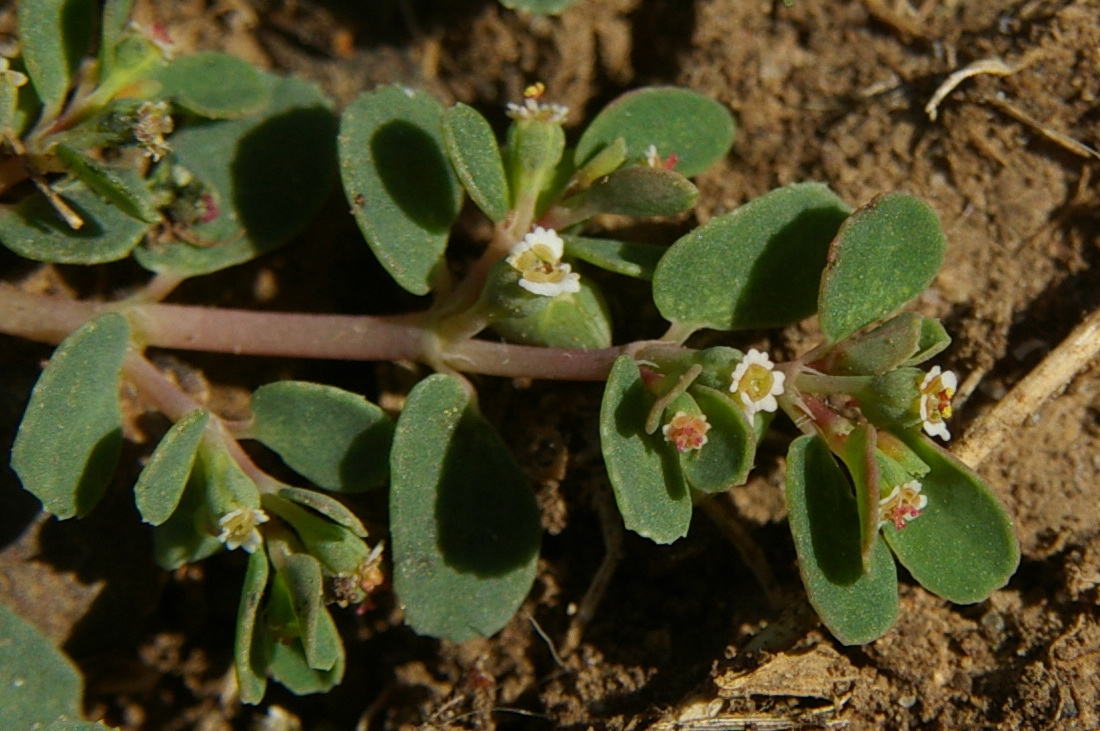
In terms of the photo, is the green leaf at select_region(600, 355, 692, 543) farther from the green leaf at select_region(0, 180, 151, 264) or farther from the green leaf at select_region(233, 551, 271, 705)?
the green leaf at select_region(0, 180, 151, 264)

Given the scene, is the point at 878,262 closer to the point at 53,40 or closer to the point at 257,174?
the point at 257,174

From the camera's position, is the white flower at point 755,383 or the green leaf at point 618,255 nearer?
the white flower at point 755,383

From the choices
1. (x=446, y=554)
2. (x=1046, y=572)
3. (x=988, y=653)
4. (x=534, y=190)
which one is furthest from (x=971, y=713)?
(x=534, y=190)

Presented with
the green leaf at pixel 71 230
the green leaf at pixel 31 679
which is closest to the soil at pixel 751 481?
the green leaf at pixel 31 679

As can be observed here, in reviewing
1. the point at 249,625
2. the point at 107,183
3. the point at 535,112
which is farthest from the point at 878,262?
the point at 107,183

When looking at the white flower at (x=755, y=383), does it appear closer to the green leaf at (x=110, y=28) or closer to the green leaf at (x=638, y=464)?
→ the green leaf at (x=638, y=464)
